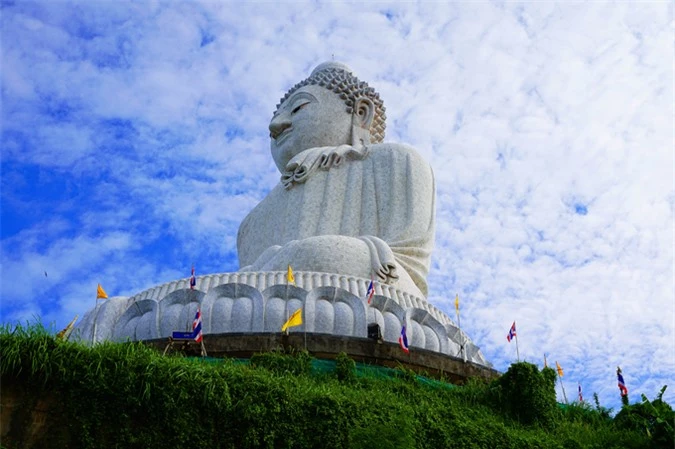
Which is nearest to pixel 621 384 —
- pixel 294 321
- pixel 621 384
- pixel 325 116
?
pixel 621 384

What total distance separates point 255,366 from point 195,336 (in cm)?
135

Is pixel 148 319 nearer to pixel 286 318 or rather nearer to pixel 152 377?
pixel 286 318

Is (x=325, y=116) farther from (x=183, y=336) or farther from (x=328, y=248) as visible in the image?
(x=183, y=336)

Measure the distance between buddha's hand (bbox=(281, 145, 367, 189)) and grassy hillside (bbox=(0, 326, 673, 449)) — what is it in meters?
6.78

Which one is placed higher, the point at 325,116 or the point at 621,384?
the point at 325,116

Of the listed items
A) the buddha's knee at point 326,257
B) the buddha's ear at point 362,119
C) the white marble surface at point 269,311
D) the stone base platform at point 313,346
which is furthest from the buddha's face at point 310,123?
the stone base platform at point 313,346

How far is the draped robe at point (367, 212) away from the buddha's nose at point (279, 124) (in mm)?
1113

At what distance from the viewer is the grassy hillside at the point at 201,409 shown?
6.03 meters

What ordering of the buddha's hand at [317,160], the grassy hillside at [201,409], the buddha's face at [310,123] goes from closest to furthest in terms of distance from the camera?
the grassy hillside at [201,409], the buddha's hand at [317,160], the buddha's face at [310,123]

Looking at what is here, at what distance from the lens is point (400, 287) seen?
1175cm

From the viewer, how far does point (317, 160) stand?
14328 millimetres

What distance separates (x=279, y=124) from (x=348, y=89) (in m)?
1.33

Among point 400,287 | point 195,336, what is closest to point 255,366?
point 195,336

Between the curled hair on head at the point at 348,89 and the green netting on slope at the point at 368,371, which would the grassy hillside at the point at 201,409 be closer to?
the green netting on slope at the point at 368,371
